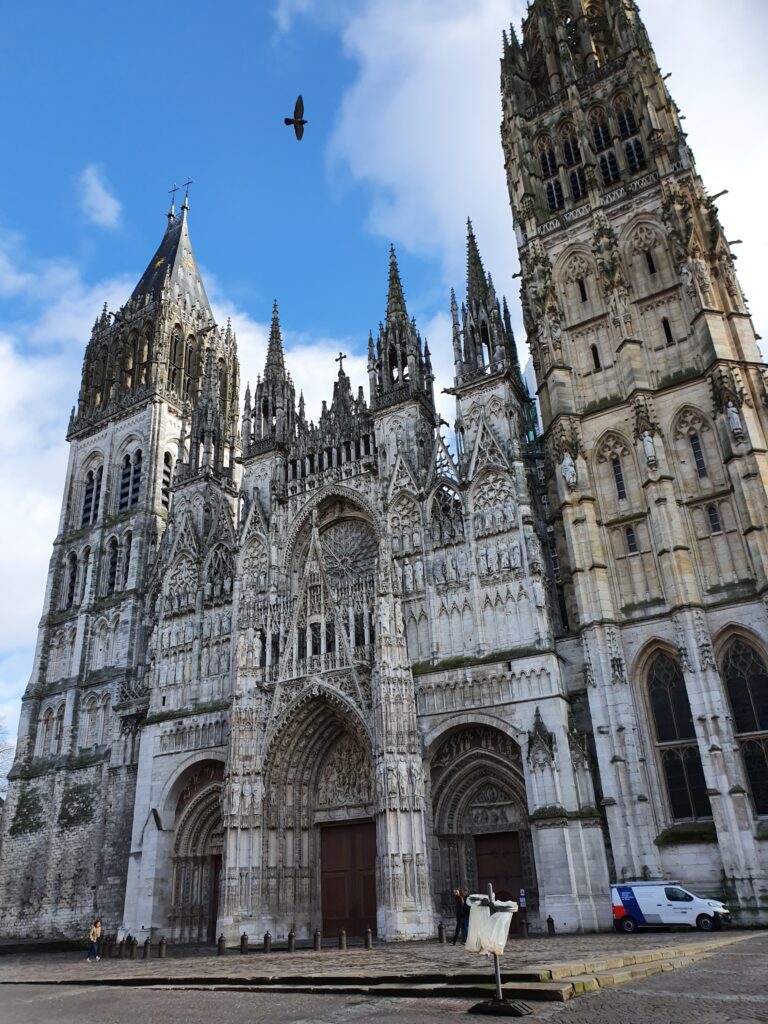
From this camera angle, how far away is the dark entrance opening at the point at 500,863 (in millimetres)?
24328

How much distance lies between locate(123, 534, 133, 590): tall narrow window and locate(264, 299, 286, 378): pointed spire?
38.5 feet

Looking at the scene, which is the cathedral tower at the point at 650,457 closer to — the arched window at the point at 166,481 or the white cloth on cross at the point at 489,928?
the white cloth on cross at the point at 489,928

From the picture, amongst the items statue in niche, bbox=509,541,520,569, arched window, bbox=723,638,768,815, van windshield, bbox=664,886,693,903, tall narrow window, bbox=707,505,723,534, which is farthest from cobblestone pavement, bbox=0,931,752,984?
tall narrow window, bbox=707,505,723,534

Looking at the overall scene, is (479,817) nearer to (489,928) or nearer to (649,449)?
(649,449)

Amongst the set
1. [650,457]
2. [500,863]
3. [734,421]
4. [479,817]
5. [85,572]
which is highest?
[85,572]

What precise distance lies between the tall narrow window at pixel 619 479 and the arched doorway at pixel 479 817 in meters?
9.20

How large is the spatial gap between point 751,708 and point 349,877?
1425cm

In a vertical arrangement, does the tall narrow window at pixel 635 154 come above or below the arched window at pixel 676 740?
above

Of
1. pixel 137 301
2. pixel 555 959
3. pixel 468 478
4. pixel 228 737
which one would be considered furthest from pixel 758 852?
pixel 137 301

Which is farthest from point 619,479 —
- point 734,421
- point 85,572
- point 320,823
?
point 85,572

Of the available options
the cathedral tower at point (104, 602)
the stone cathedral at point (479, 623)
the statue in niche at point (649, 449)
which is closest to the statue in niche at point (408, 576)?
the stone cathedral at point (479, 623)

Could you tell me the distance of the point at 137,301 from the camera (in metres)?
50.7

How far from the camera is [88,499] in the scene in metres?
44.6

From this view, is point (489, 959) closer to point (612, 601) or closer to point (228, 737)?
point (612, 601)
